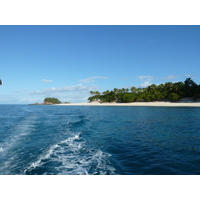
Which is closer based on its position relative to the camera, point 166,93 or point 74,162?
point 74,162

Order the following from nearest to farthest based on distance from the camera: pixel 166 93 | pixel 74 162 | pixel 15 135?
pixel 74 162 < pixel 15 135 < pixel 166 93

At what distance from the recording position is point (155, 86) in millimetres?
134625

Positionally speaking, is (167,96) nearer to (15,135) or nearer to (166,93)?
(166,93)

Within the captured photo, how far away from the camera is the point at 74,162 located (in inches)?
412

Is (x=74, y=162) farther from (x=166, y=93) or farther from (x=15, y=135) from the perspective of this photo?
(x=166, y=93)

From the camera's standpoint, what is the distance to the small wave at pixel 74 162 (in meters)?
9.07

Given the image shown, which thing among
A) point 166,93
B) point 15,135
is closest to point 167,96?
point 166,93

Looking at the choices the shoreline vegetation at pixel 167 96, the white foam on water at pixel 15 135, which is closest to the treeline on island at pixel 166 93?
the shoreline vegetation at pixel 167 96

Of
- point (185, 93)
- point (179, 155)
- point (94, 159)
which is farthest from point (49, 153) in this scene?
point (185, 93)

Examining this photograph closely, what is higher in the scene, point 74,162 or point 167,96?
point 167,96

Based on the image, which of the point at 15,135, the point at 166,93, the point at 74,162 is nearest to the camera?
the point at 74,162

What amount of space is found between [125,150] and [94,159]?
3.17 m
